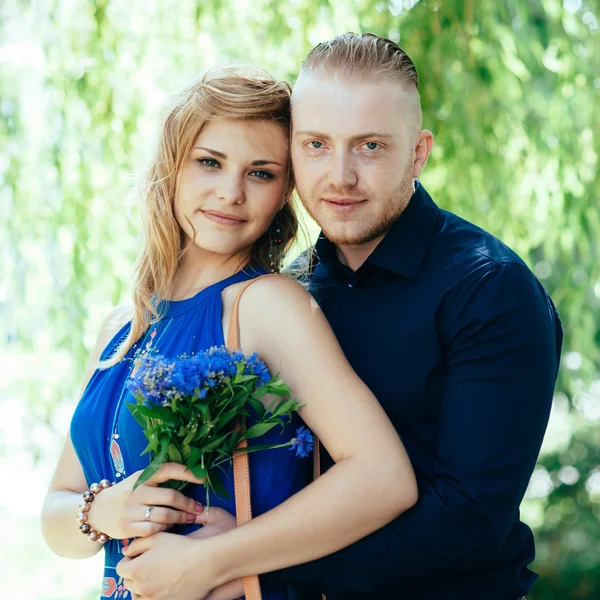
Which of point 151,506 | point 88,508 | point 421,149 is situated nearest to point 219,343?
point 151,506

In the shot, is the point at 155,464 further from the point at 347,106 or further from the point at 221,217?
the point at 347,106

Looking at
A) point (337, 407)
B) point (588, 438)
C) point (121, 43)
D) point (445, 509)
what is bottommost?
point (588, 438)

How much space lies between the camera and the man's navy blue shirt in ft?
6.20

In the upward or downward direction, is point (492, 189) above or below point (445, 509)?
above

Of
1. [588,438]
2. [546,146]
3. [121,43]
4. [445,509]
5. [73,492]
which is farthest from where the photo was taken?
[588,438]

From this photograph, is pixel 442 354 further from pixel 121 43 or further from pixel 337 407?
pixel 121 43

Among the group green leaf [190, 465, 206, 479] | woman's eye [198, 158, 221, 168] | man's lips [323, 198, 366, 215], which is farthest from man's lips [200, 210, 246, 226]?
green leaf [190, 465, 206, 479]

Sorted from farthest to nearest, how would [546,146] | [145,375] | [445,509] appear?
[546,146] < [445,509] < [145,375]

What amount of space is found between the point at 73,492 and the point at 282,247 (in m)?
0.83

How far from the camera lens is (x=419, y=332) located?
2.02 m

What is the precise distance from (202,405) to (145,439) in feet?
1.02

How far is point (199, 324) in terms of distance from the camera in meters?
2.13

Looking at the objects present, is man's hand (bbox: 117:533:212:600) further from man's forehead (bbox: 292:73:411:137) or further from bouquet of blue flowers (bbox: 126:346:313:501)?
man's forehead (bbox: 292:73:411:137)

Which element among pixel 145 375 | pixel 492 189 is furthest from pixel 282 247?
pixel 492 189
